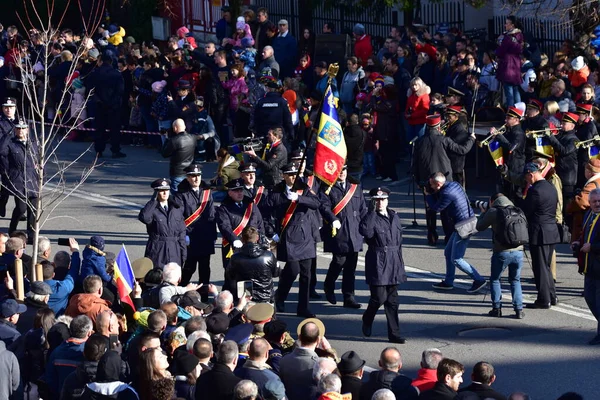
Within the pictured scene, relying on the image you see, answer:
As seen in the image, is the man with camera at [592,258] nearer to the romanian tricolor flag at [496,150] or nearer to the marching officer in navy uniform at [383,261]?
the marching officer in navy uniform at [383,261]

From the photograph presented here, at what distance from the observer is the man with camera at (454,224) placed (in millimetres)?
15375

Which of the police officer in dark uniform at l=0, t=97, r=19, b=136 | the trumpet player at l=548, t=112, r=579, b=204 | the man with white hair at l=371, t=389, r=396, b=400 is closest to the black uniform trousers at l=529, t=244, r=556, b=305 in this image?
the trumpet player at l=548, t=112, r=579, b=204

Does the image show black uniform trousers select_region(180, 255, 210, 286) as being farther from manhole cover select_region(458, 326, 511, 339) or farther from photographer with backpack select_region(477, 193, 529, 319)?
photographer with backpack select_region(477, 193, 529, 319)


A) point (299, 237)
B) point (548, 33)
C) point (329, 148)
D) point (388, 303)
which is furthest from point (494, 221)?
point (548, 33)

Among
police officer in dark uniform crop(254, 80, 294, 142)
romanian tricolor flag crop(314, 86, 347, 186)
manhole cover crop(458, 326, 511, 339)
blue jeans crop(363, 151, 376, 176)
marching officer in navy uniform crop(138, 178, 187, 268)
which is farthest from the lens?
blue jeans crop(363, 151, 376, 176)

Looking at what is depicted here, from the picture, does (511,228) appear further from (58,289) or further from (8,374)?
(8,374)

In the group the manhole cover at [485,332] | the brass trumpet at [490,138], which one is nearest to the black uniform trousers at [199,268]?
the manhole cover at [485,332]

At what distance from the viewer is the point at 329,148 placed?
14547 millimetres

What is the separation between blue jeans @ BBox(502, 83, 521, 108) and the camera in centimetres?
2228

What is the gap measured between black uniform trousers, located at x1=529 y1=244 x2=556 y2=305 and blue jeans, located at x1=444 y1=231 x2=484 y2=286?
929mm

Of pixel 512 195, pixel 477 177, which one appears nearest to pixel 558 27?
pixel 477 177

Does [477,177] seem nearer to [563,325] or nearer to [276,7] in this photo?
[563,325]

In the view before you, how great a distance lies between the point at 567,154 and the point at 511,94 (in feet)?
14.8

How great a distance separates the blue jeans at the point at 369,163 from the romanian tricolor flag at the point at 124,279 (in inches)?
385
